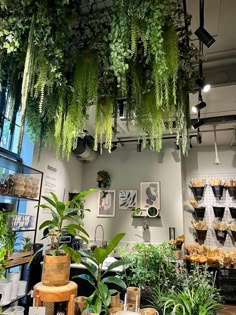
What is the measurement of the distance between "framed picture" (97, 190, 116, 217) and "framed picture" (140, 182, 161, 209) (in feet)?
2.53

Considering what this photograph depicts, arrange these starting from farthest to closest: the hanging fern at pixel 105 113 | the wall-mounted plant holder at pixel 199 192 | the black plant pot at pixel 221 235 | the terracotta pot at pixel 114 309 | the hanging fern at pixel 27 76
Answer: the wall-mounted plant holder at pixel 199 192, the black plant pot at pixel 221 235, the hanging fern at pixel 105 113, the hanging fern at pixel 27 76, the terracotta pot at pixel 114 309

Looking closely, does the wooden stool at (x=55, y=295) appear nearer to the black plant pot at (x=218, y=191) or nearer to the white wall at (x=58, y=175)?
the white wall at (x=58, y=175)

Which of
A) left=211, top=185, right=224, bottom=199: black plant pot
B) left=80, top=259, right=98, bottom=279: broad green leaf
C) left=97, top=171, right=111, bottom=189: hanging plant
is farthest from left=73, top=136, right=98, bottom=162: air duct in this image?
left=80, top=259, right=98, bottom=279: broad green leaf

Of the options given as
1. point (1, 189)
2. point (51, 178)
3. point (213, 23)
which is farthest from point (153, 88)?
point (51, 178)

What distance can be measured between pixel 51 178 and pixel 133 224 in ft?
7.71

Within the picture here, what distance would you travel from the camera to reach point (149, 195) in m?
5.92

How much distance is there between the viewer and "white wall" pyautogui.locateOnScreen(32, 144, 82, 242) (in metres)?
4.59

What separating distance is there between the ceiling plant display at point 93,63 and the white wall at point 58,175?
1992 mm

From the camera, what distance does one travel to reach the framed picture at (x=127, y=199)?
601 centimetres

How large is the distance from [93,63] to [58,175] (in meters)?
3.57

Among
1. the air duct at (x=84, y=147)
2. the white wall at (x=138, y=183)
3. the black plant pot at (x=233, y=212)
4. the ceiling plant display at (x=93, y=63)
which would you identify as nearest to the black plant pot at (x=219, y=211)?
the black plant pot at (x=233, y=212)

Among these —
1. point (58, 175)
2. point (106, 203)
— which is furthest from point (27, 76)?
point (106, 203)

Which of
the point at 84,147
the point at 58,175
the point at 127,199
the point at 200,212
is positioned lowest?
the point at 200,212

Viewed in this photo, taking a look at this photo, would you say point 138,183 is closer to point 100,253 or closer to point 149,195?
point 149,195
